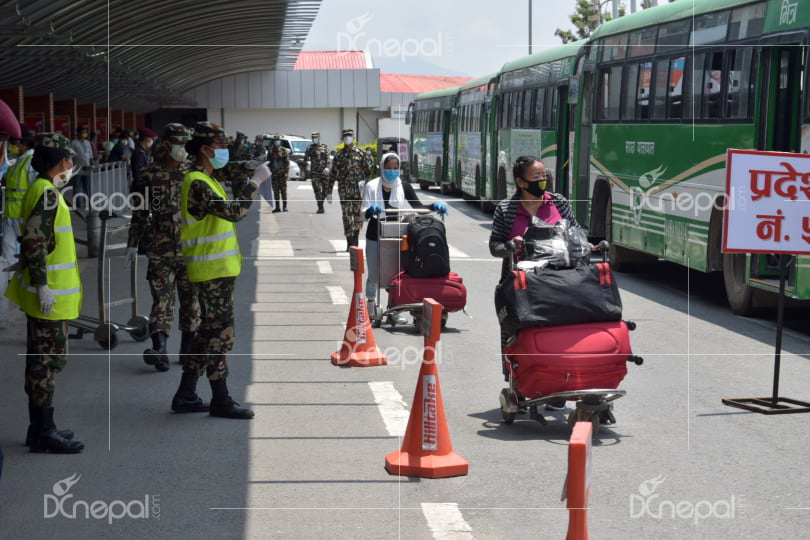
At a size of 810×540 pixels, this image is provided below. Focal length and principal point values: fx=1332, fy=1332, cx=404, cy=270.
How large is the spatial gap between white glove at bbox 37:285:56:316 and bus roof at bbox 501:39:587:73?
15398 mm

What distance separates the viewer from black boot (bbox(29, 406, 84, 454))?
779 centimetres

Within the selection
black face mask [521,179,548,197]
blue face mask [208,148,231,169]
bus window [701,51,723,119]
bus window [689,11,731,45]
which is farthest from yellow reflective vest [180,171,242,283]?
bus window [689,11,731,45]

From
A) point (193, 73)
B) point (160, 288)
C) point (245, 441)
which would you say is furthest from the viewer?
point (193, 73)

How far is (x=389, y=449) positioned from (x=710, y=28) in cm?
890

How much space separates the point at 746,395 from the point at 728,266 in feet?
15.5

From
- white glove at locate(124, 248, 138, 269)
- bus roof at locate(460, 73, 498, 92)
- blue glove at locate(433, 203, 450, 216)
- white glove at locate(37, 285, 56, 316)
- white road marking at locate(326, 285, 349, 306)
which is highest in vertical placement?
bus roof at locate(460, 73, 498, 92)

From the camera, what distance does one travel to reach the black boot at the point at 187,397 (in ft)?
29.4

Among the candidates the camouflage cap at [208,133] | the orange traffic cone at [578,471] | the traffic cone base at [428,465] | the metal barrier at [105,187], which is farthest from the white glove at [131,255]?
the metal barrier at [105,187]

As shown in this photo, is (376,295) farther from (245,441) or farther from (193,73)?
(193,73)

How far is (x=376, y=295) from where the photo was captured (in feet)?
45.0

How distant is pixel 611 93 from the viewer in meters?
19.2

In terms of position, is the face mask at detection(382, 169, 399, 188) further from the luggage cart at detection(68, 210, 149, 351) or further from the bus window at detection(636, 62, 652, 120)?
the bus window at detection(636, 62, 652, 120)

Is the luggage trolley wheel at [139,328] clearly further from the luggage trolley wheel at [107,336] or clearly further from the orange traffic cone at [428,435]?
the orange traffic cone at [428,435]

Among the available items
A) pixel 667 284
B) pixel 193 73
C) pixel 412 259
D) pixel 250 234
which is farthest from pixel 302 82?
pixel 412 259
